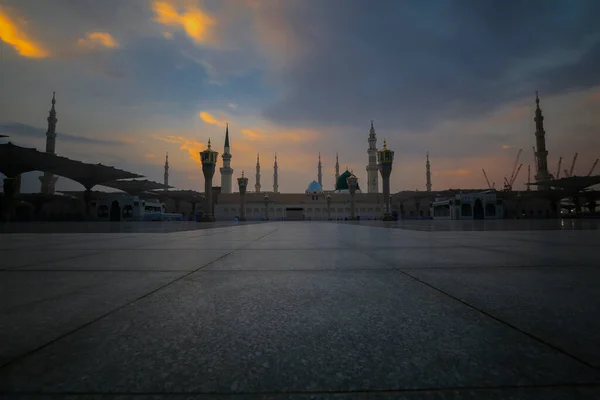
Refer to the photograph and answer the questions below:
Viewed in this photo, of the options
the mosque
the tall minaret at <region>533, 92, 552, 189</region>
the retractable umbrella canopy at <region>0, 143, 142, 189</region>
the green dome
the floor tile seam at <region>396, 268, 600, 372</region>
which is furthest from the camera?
the green dome

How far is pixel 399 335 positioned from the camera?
1430 millimetres

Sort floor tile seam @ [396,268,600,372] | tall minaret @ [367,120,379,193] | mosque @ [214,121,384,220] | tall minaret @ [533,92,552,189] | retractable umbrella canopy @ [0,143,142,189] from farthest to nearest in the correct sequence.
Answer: tall minaret @ [367,120,379,193], mosque @ [214,121,384,220], tall minaret @ [533,92,552,189], retractable umbrella canopy @ [0,143,142,189], floor tile seam @ [396,268,600,372]

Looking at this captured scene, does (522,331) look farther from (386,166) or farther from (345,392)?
(386,166)

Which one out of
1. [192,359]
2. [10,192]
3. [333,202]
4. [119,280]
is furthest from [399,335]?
[333,202]

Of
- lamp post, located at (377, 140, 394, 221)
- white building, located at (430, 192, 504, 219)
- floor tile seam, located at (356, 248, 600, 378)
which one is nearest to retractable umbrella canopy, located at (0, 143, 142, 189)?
lamp post, located at (377, 140, 394, 221)

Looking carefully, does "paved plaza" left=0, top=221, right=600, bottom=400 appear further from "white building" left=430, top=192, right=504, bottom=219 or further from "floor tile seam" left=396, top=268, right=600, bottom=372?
"white building" left=430, top=192, right=504, bottom=219

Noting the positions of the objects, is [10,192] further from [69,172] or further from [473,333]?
[473,333]

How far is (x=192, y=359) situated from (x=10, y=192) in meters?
44.2

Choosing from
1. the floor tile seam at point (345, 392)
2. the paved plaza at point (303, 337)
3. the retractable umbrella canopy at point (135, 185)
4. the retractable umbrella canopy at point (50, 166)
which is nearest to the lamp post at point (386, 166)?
the retractable umbrella canopy at point (50, 166)

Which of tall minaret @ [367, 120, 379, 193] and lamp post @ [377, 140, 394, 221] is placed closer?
lamp post @ [377, 140, 394, 221]

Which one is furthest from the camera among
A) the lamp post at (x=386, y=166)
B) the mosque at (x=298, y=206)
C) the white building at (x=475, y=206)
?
the mosque at (x=298, y=206)

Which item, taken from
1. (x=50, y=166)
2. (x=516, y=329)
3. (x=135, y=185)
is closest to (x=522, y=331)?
(x=516, y=329)

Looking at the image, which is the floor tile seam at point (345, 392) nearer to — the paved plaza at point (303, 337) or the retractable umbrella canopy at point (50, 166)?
the paved plaza at point (303, 337)

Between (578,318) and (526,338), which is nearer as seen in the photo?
(526,338)
